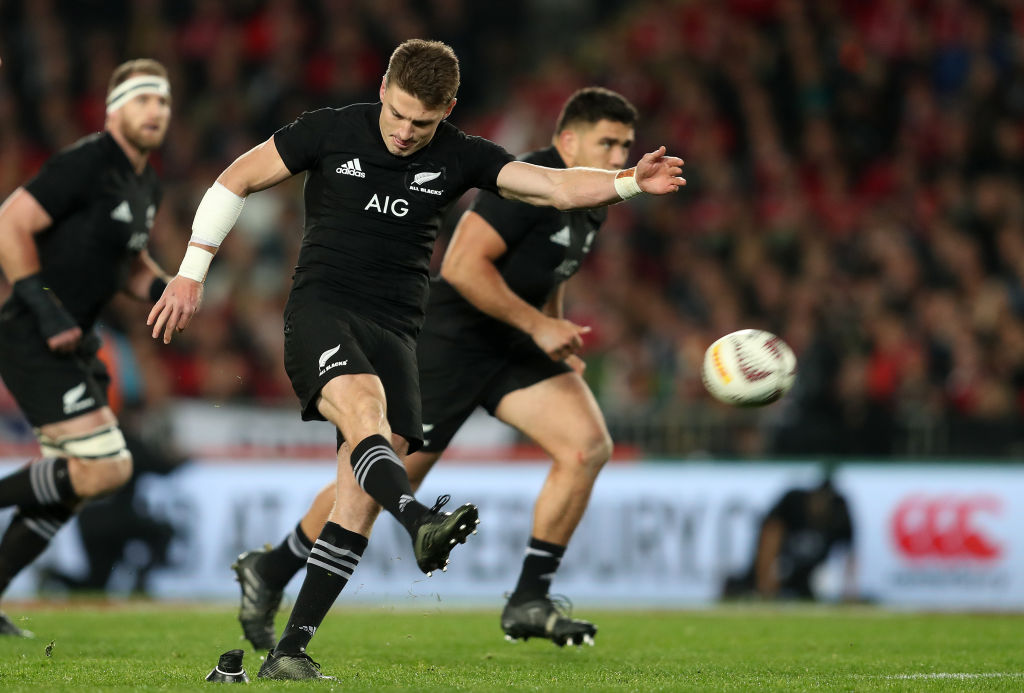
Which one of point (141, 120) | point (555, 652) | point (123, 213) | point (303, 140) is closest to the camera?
point (303, 140)

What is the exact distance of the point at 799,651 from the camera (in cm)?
706

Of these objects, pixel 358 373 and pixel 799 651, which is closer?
pixel 358 373

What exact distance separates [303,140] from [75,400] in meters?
2.42

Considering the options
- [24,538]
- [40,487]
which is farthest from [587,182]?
[24,538]

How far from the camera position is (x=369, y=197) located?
18.8 ft

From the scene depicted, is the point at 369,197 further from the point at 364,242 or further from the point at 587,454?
the point at 587,454

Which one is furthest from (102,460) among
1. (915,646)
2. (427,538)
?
(915,646)

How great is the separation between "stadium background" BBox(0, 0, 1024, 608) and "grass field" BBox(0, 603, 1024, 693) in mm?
1468

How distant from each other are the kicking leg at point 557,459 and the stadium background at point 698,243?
3954mm

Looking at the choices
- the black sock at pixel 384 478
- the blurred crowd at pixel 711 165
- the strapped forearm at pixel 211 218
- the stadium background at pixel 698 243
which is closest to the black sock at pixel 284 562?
the black sock at pixel 384 478

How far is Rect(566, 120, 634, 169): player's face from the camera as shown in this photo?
7375 millimetres

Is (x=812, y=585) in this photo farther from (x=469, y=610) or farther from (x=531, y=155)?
(x=531, y=155)

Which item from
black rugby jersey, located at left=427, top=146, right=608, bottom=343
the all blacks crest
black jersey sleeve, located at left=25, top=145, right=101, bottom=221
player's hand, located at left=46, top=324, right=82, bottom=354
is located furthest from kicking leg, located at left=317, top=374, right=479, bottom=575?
black jersey sleeve, located at left=25, top=145, right=101, bottom=221

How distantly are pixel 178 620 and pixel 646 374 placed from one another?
226 inches
